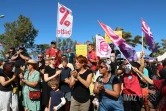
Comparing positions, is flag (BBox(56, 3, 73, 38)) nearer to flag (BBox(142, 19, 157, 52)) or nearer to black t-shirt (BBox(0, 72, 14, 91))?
flag (BBox(142, 19, 157, 52))

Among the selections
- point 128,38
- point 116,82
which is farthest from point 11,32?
point 116,82

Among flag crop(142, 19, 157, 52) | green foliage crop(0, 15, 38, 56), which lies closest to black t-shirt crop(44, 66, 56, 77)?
flag crop(142, 19, 157, 52)

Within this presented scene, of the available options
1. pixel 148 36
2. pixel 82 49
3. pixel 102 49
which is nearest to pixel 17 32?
pixel 82 49

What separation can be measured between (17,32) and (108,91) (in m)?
42.4

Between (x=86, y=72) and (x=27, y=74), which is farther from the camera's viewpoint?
(x=27, y=74)

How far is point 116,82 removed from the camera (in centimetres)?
433

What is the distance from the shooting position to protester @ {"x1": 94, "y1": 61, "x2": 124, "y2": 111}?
4213 millimetres

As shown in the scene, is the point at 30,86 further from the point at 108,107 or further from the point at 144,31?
the point at 144,31

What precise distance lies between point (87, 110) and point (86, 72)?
78cm

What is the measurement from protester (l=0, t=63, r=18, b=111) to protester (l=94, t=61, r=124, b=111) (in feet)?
8.50

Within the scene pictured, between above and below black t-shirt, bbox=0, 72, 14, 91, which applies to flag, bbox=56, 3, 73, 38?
above

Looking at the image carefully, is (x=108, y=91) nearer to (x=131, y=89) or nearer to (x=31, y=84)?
(x=131, y=89)

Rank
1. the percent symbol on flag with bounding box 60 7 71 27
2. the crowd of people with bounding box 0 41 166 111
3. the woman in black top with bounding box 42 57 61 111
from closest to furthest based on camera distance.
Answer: the crowd of people with bounding box 0 41 166 111
the woman in black top with bounding box 42 57 61 111
the percent symbol on flag with bounding box 60 7 71 27

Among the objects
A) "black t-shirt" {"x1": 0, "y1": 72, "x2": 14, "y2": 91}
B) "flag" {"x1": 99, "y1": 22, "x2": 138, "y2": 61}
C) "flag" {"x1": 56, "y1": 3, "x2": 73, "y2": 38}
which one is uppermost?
"flag" {"x1": 56, "y1": 3, "x2": 73, "y2": 38}
